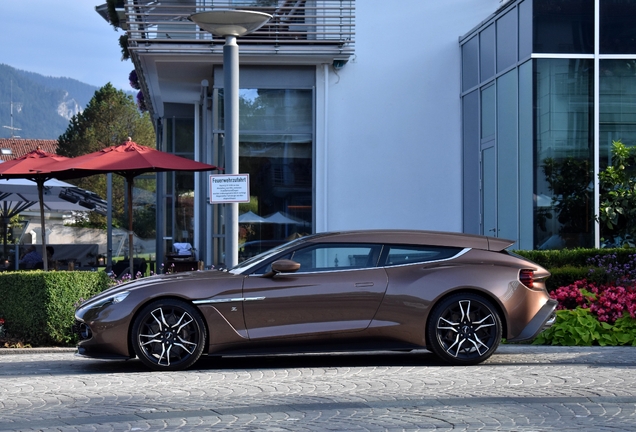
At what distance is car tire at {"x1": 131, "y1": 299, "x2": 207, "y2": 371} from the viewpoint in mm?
8547

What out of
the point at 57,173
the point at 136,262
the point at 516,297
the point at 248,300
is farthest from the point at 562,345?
the point at 136,262

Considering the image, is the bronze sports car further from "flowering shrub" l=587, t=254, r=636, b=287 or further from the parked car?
the parked car

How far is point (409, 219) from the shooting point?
1764 centimetres

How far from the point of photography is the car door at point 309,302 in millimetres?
8547

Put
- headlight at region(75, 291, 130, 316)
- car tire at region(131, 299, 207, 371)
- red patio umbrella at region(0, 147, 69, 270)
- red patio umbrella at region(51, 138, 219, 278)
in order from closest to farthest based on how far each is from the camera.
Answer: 1. car tire at region(131, 299, 207, 371)
2. headlight at region(75, 291, 130, 316)
3. red patio umbrella at region(51, 138, 219, 278)
4. red patio umbrella at region(0, 147, 69, 270)

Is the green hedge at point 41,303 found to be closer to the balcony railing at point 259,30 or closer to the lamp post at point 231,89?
the lamp post at point 231,89

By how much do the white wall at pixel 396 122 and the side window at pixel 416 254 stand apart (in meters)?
8.27

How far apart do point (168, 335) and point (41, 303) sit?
319 cm

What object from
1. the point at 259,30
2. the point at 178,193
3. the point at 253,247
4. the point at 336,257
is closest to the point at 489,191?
the point at 253,247

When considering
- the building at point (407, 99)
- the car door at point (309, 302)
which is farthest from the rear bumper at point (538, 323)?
the building at point (407, 99)

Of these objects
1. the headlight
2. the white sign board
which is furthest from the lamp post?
the headlight

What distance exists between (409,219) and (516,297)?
8907 mm

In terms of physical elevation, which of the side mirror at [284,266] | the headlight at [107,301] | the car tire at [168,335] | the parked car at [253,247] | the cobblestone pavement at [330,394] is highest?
the side mirror at [284,266]

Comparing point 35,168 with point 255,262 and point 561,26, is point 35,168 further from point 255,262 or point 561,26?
point 561,26
